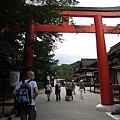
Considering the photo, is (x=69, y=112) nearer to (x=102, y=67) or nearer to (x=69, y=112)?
(x=69, y=112)

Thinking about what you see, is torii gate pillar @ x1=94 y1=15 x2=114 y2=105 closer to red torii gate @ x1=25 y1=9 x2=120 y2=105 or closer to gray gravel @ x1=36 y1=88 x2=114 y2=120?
red torii gate @ x1=25 y1=9 x2=120 y2=105

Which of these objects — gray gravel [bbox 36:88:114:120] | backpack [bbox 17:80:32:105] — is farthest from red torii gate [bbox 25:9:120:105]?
backpack [bbox 17:80:32:105]

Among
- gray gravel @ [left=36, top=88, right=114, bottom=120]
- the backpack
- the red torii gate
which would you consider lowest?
gray gravel @ [left=36, top=88, right=114, bottom=120]

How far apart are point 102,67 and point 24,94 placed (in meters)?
5.74

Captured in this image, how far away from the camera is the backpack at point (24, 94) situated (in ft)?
13.4

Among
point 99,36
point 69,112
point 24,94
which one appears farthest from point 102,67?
point 24,94

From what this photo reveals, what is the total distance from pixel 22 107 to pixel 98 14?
287 inches

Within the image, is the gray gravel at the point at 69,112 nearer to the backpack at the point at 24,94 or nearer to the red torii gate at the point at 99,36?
the red torii gate at the point at 99,36

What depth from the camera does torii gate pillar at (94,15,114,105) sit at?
8.52 m

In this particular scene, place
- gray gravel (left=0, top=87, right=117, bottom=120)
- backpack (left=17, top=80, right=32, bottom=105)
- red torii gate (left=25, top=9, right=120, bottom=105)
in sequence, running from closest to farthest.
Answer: backpack (left=17, top=80, right=32, bottom=105) → gray gravel (left=0, top=87, right=117, bottom=120) → red torii gate (left=25, top=9, right=120, bottom=105)

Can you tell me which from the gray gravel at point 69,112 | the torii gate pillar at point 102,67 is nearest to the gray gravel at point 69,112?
the gray gravel at point 69,112

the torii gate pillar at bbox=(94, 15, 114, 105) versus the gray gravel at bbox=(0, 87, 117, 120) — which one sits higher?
the torii gate pillar at bbox=(94, 15, 114, 105)

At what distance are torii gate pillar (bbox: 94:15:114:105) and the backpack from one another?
537cm

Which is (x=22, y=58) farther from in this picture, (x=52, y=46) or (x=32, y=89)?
(x=52, y=46)
